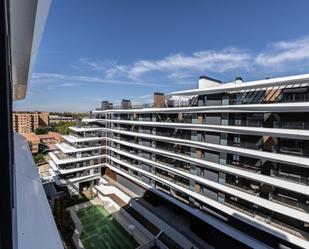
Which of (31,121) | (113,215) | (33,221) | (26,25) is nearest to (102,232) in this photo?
(113,215)

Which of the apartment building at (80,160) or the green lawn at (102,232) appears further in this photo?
the apartment building at (80,160)

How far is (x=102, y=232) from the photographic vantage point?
18172 millimetres

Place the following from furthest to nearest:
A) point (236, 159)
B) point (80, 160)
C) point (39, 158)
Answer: point (39, 158) → point (80, 160) → point (236, 159)

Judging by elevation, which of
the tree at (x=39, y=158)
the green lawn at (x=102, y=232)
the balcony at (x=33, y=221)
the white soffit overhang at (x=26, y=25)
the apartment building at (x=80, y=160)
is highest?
the white soffit overhang at (x=26, y=25)

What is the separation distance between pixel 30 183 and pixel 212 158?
49.2 feet

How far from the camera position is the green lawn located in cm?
1658

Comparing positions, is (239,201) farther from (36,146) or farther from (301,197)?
(36,146)

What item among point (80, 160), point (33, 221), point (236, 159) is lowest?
point (80, 160)

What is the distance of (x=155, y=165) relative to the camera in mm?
21281

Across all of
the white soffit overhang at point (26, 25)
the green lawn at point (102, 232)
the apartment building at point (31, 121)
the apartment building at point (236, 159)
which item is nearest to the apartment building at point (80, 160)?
the green lawn at point (102, 232)

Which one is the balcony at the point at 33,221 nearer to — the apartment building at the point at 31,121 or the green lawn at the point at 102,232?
the green lawn at the point at 102,232

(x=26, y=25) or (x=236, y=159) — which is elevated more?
(x=26, y=25)

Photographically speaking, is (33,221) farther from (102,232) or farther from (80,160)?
(80,160)

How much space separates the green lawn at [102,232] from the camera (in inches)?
653
